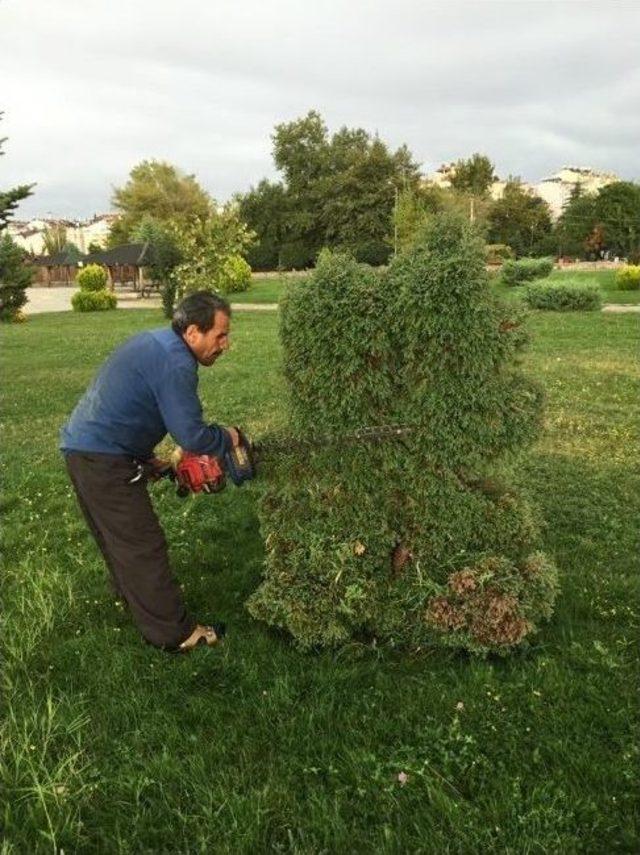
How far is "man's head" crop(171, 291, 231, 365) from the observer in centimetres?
384

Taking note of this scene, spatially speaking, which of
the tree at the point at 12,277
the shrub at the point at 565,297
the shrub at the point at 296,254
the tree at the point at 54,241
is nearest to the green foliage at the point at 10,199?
the tree at the point at 12,277

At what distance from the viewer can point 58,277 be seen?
8294 centimetres

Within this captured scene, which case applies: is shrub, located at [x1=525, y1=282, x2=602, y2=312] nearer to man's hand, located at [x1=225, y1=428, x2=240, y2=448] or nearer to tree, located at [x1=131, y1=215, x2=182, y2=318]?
tree, located at [x1=131, y1=215, x2=182, y2=318]

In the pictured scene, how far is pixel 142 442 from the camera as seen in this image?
4.11 m

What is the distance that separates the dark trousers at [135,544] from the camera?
159 inches

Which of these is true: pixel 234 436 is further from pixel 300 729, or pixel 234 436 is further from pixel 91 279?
pixel 91 279

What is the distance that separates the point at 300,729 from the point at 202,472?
4.87 feet

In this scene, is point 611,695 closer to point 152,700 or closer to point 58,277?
point 152,700

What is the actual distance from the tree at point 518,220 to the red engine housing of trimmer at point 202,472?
237 ft

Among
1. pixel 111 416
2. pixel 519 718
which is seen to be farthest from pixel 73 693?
pixel 519 718

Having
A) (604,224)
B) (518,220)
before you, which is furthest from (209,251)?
(604,224)

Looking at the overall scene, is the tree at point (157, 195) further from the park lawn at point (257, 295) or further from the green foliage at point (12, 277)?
the green foliage at point (12, 277)

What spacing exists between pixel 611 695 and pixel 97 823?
2.44 metres

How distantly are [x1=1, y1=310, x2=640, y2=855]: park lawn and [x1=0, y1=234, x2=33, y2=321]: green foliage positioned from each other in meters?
9.19
